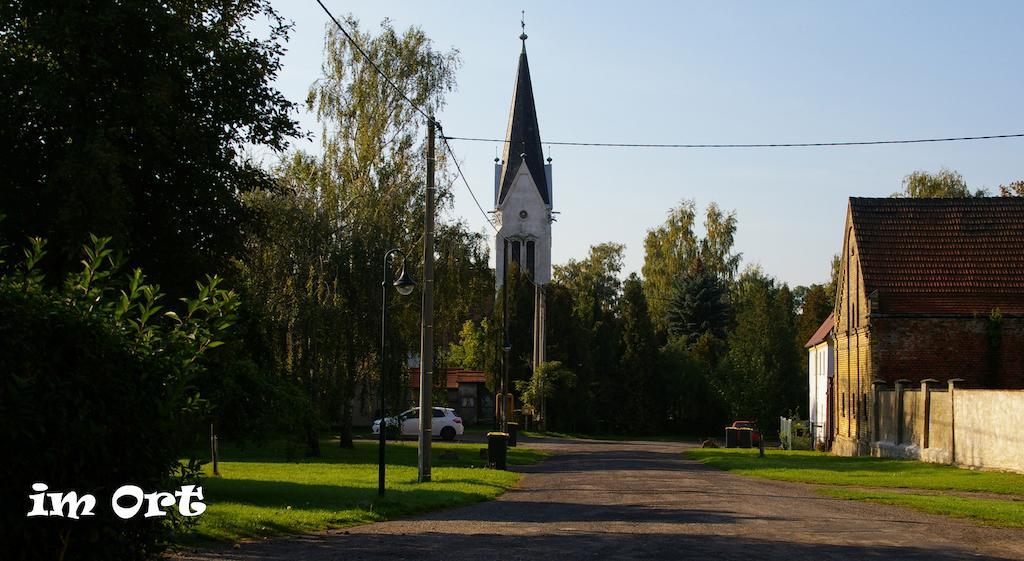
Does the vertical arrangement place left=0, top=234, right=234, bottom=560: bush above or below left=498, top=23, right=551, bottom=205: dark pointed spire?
below

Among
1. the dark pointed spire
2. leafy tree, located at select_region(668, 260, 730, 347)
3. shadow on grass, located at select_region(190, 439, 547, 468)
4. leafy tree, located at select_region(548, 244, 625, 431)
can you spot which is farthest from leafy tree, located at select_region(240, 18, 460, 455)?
leafy tree, located at select_region(668, 260, 730, 347)

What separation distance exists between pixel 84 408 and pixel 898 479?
24377 mm

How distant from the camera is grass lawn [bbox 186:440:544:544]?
14852mm

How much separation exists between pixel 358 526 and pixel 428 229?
9.68 m

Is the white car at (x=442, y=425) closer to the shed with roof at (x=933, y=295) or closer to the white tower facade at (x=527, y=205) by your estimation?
the shed with roof at (x=933, y=295)

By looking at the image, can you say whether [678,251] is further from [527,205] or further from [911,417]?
[911,417]

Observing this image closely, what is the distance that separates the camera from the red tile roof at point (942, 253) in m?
39.1

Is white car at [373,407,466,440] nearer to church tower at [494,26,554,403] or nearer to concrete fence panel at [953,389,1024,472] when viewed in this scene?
concrete fence panel at [953,389,1024,472]

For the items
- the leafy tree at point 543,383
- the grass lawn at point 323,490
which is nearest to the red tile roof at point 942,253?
the grass lawn at point 323,490

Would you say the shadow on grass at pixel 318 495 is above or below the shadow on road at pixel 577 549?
below

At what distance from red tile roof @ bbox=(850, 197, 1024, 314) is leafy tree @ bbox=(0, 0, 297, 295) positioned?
88.8 ft

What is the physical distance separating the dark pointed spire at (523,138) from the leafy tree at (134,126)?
59933 millimetres

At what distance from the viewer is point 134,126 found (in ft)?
58.1

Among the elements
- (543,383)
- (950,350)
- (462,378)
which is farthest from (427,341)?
(462,378)
